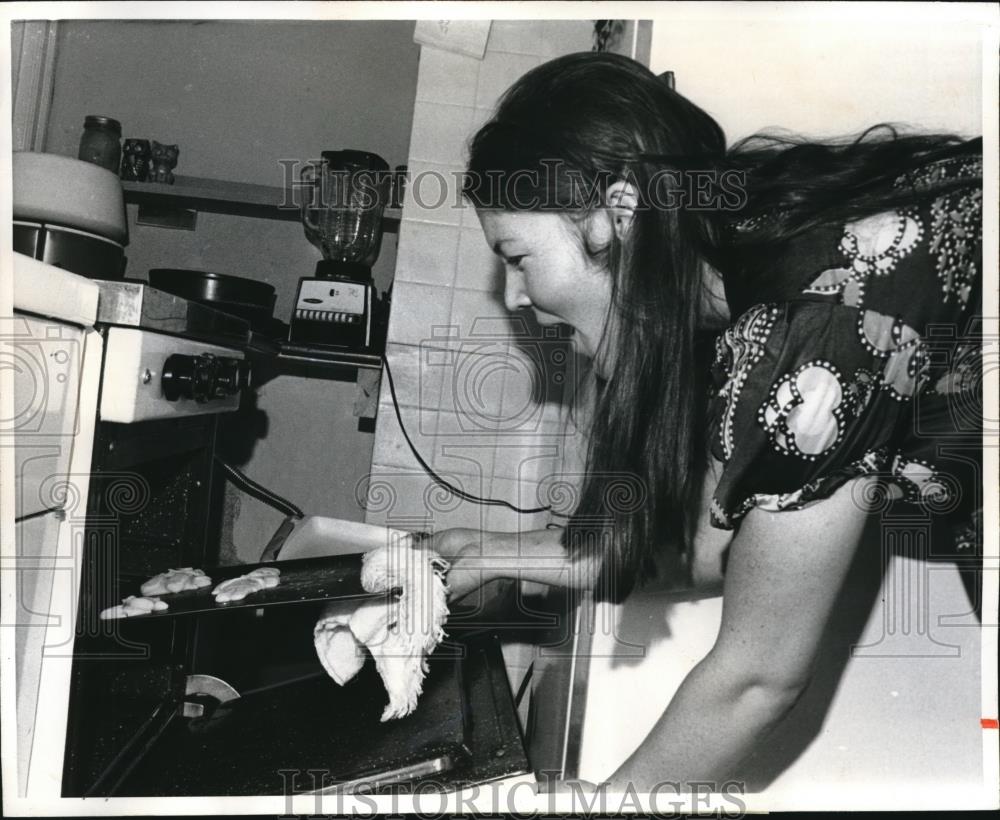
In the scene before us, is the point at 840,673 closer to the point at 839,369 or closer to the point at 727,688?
the point at 727,688

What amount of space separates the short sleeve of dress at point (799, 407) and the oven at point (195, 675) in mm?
429

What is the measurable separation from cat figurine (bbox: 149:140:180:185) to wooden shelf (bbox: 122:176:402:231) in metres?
0.01

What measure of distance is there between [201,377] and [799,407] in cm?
74

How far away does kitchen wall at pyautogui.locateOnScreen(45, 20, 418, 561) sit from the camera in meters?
1.11

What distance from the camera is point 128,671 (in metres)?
1.02

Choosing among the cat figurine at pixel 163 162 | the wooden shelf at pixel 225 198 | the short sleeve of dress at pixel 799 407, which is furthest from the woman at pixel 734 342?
the cat figurine at pixel 163 162

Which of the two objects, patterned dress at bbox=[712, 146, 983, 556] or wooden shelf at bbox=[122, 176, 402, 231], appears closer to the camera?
patterned dress at bbox=[712, 146, 983, 556]

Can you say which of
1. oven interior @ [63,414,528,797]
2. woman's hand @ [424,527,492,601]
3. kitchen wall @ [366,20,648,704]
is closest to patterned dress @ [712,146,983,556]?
kitchen wall @ [366,20,648,704]

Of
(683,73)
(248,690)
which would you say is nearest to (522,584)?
(248,690)

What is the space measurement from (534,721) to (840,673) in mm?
421

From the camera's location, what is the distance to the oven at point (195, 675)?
0.98 metres

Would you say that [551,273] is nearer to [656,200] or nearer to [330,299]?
[656,200]

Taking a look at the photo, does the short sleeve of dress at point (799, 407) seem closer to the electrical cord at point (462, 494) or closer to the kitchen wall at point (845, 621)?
the kitchen wall at point (845, 621)

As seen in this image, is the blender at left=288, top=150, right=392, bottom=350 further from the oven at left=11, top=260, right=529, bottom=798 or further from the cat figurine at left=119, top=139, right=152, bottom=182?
the cat figurine at left=119, top=139, right=152, bottom=182
